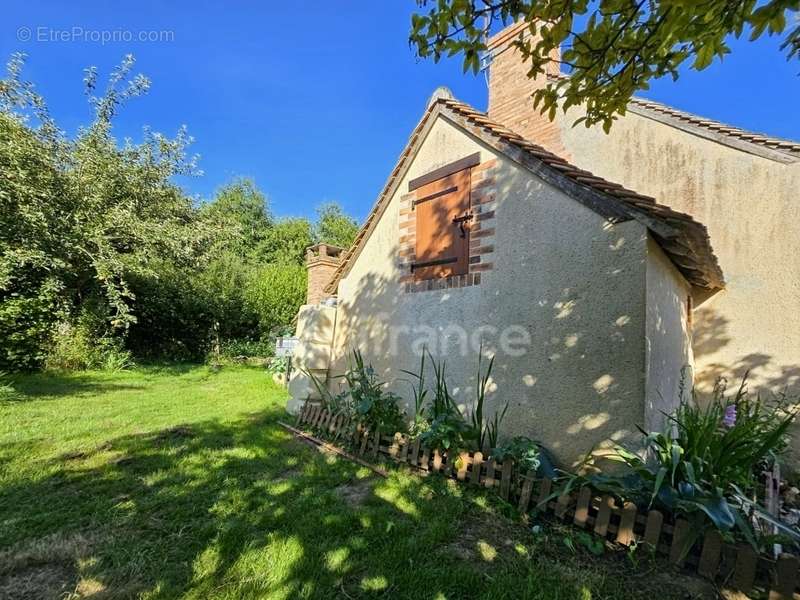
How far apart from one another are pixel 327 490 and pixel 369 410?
1.35 m

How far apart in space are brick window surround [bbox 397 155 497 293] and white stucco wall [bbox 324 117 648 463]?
4.4 inches

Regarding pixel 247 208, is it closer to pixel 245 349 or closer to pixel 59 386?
pixel 245 349

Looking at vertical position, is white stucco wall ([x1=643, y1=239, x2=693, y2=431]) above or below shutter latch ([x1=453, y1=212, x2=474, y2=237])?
below

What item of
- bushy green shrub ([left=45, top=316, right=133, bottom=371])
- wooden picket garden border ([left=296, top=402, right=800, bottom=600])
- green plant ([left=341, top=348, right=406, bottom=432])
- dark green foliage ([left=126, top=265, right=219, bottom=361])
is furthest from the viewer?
dark green foliage ([left=126, top=265, right=219, bottom=361])

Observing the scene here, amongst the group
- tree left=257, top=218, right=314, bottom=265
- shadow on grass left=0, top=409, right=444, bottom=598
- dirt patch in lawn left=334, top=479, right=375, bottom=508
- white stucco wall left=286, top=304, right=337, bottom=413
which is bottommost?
shadow on grass left=0, top=409, right=444, bottom=598

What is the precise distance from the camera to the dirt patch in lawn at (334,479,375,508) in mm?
3570

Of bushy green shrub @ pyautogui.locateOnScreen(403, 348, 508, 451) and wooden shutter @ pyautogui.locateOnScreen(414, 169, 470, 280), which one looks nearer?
bushy green shrub @ pyautogui.locateOnScreen(403, 348, 508, 451)

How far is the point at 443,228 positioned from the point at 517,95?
12.4 feet

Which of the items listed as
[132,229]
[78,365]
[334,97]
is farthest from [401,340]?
[78,365]

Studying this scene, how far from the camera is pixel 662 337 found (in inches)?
147

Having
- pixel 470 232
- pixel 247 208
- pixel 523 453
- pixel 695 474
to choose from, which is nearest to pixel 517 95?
pixel 470 232

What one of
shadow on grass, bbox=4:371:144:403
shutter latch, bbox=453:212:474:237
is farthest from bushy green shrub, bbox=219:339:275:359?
shutter latch, bbox=453:212:474:237

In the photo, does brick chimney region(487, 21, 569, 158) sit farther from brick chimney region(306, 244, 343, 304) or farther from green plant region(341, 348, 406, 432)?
green plant region(341, 348, 406, 432)

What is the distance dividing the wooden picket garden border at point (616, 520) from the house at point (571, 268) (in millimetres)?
593
